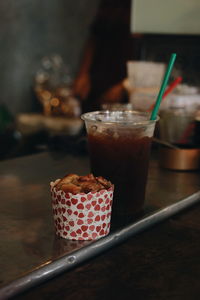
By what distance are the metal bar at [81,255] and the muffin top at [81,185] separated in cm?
12

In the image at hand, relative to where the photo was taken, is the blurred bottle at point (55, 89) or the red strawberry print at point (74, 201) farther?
the blurred bottle at point (55, 89)

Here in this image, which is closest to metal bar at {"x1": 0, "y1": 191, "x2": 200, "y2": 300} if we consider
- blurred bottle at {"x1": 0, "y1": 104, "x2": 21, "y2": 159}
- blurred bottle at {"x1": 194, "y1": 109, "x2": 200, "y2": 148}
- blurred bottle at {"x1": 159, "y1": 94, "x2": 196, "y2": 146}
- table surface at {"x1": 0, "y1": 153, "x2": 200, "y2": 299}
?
table surface at {"x1": 0, "y1": 153, "x2": 200, "y2": 299}

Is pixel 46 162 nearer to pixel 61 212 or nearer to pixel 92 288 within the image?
pixel 61 212

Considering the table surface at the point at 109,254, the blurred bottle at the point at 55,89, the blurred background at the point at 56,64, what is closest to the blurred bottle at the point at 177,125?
the table surface at the point at 109,254

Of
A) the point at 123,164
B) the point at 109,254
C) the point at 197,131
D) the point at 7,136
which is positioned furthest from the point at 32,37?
the point at 109,254

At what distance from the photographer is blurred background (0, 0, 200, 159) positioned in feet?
15.2

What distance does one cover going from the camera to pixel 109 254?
3.87ft

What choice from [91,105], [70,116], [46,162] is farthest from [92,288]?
[91,105]

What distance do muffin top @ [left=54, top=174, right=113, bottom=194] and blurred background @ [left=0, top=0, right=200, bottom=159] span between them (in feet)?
9.93

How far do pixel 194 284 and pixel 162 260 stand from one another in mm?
127

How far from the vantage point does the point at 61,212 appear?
120cm

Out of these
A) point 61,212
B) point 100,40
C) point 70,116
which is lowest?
point 70,116

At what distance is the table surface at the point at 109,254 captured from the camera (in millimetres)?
995

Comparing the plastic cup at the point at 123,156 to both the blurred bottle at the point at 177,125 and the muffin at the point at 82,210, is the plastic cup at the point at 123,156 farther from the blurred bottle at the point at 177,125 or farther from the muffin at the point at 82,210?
the blurred bottle at the point at 177,125
